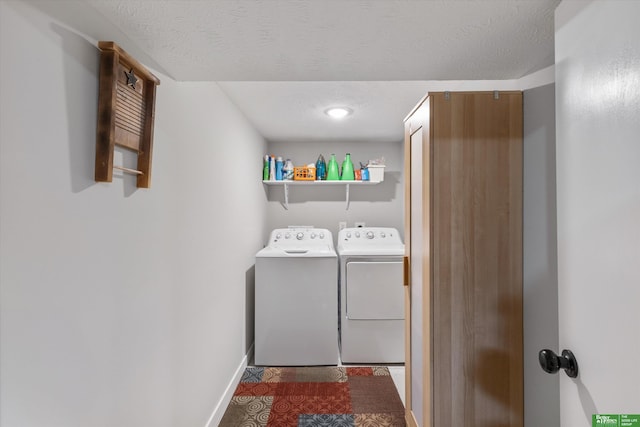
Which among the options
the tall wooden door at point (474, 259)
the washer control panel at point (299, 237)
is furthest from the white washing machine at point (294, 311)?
the tall wooden door at point (474, 259)

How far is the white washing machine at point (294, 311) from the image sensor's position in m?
2.69

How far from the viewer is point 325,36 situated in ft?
3.18

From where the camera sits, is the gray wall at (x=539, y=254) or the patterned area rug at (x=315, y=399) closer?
the gray wall at (x=539, y=254)

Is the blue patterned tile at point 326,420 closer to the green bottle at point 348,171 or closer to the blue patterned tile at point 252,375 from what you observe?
the blue patterned tile at point 252,375

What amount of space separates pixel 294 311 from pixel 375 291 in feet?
2.38

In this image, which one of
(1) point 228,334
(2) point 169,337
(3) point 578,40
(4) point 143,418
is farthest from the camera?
(1) point 228,334

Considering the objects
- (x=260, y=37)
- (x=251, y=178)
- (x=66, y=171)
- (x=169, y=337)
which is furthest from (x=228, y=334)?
(x=260, y=37)

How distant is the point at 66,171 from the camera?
78cm

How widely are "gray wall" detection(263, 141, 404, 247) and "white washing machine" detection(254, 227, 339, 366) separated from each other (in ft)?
2.90

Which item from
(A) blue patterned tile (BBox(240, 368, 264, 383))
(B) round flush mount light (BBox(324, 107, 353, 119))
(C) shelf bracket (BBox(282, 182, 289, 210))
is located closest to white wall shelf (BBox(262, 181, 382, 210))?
(C) shelf bracket (BBox(282, 182, 289, 210))

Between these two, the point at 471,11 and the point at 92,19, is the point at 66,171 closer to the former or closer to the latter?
the point at 92,19

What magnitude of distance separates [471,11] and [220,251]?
176 centimetres

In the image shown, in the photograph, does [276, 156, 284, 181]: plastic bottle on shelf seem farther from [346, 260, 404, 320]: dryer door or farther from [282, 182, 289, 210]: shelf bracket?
[346, 260, 404, 320]: dryer door

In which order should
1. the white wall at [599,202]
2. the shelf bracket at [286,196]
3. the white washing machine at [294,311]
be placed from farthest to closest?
the shelf bracket at [286,196] → the white washing machine at [294,311] → the white wall at [599,202]
